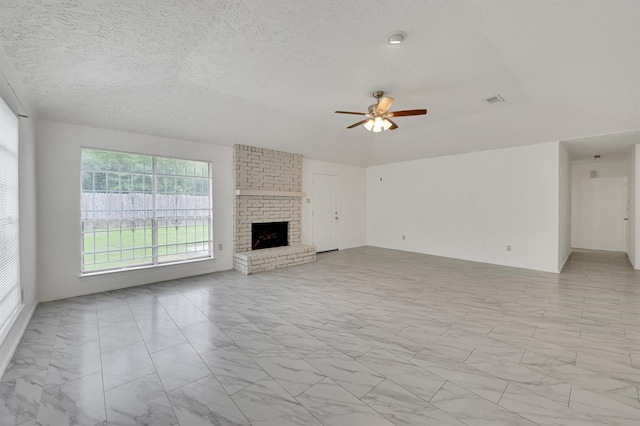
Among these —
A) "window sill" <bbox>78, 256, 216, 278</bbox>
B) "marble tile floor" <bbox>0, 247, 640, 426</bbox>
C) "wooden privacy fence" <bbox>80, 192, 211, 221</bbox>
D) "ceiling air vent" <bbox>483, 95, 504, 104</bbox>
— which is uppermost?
"ceiling air vent" <bbox>483, 95, 504, 104</bbox>

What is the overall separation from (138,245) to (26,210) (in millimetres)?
1549

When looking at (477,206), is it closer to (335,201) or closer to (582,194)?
(335,201)

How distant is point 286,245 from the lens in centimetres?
654

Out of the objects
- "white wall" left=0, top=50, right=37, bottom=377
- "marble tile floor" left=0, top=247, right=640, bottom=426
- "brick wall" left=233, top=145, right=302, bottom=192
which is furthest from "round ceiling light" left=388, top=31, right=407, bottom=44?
"brick wall" left=233, top=145, right=302, bottom=192

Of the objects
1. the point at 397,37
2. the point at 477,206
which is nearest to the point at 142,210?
the point at 397,37

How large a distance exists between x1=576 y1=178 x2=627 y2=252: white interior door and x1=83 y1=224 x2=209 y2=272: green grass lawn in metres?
9.81

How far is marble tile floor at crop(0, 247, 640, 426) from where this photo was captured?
1760 millimetres

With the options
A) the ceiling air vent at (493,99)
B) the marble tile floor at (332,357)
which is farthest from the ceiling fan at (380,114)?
the marble tile floor at (332,357)

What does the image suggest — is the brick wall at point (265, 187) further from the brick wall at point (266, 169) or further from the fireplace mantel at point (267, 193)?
the fireplace mantel at point (267, 193)

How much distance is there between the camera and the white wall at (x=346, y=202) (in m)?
7.13

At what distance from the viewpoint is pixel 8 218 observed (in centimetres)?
268

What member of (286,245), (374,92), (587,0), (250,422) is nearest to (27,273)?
(250,422)

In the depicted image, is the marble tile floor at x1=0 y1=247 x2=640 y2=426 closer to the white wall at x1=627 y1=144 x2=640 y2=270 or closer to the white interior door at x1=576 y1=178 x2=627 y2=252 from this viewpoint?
the white wall at x1=627 y1=144 x2=640 y2=270

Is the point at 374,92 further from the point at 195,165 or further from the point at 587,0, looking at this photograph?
the point at 195,165
